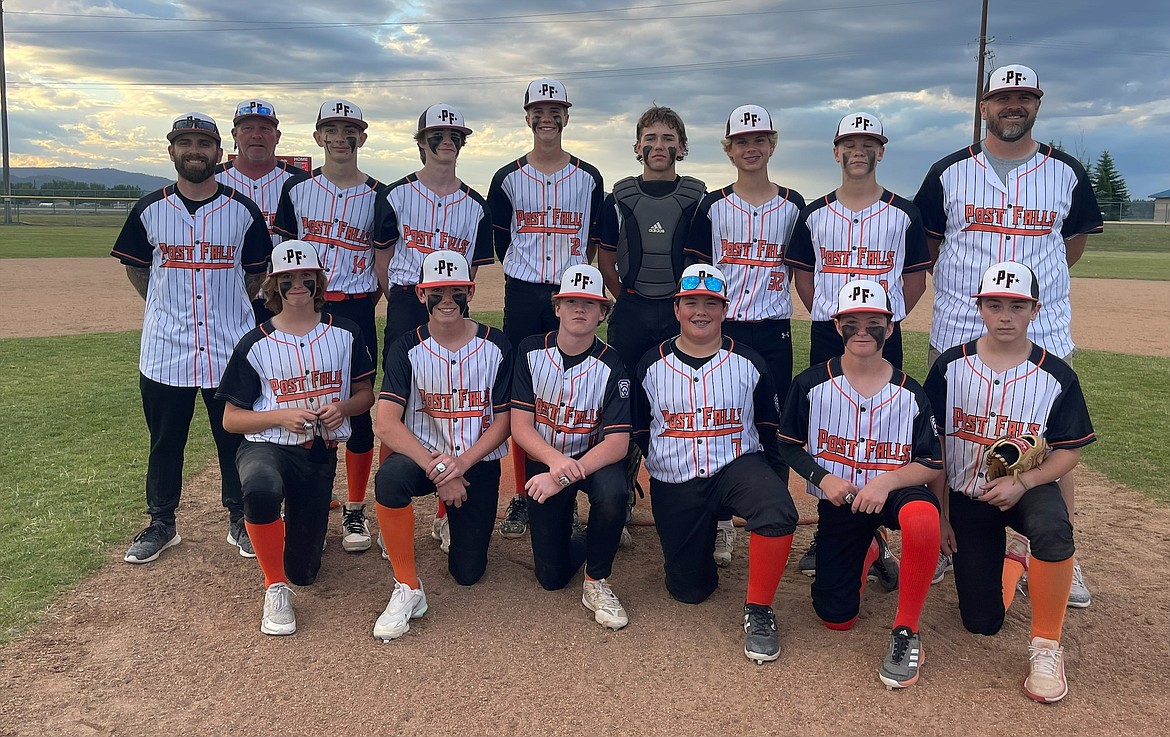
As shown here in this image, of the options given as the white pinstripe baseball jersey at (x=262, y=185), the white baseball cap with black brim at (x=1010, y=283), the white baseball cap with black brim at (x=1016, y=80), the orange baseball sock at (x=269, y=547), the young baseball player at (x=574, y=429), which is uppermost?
the white baseball cap with black brim at (x=1016, y=80)

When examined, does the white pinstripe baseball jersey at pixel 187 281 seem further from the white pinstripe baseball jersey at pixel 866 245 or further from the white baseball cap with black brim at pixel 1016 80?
the white baseball cap with black brim at pixel 1016 80

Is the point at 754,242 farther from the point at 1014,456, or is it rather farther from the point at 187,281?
the point at 187,281

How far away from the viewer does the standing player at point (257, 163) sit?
17.6 feet

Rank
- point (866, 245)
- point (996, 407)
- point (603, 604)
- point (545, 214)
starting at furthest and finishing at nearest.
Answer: point (545, 214) < point (866, 245) < point (603, 604) < point (996, 407)

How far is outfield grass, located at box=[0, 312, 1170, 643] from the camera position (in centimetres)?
439

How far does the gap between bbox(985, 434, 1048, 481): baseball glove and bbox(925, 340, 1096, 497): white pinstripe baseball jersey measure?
108 mm

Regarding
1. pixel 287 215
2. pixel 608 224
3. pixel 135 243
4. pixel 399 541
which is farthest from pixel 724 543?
pixel 135 243

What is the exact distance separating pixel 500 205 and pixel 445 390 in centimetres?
149

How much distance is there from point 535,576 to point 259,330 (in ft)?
6.13

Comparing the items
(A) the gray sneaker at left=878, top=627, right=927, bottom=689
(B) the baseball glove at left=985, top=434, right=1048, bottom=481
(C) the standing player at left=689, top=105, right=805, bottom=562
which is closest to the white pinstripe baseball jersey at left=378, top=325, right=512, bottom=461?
(C) the standing player at left=689, top=105, right=805, bottom=562

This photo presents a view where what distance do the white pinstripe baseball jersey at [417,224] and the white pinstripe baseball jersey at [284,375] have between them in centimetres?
82

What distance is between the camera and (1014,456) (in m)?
3.55

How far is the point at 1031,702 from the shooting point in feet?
10.6

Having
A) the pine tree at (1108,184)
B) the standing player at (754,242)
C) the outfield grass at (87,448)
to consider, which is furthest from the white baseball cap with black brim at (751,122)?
the pine tree at (1108,184)
